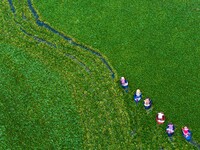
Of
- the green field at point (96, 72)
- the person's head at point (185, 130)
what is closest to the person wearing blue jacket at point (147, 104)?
the green field at point (96, 72)

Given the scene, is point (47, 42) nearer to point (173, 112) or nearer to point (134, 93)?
point (134, 93)

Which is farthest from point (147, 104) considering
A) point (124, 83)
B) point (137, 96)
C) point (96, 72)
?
point (96, 72)

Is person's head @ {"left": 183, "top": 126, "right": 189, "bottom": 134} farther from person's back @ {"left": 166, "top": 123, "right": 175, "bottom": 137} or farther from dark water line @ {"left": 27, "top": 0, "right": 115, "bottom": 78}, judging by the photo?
dark water line @ {"left": 27, "top": 0, "right": 115, "bottom": 78}

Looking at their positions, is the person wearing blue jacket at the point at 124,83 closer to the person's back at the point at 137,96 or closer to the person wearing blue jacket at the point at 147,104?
the person's back at the point at 137,96

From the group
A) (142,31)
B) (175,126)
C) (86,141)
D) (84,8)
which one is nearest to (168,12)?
(142,31)

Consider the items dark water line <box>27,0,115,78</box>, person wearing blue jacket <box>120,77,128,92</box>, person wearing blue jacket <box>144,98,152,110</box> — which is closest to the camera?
person wearing blue jacket <box>144,98,152,110</box>

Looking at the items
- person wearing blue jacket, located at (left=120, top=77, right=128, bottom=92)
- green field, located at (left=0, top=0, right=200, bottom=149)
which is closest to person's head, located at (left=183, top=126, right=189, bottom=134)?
green field, located at (left=0, top=0, right=200, bottom=149)

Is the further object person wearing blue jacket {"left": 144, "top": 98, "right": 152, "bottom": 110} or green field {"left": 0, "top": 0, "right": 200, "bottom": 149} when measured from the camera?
person wearing blue jacket {"left": 144, "top": 98, "right": 152, "bottom": 110}

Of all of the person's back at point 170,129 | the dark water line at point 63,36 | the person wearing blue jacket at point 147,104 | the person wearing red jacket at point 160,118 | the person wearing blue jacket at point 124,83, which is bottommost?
the person's back at point 170,129
